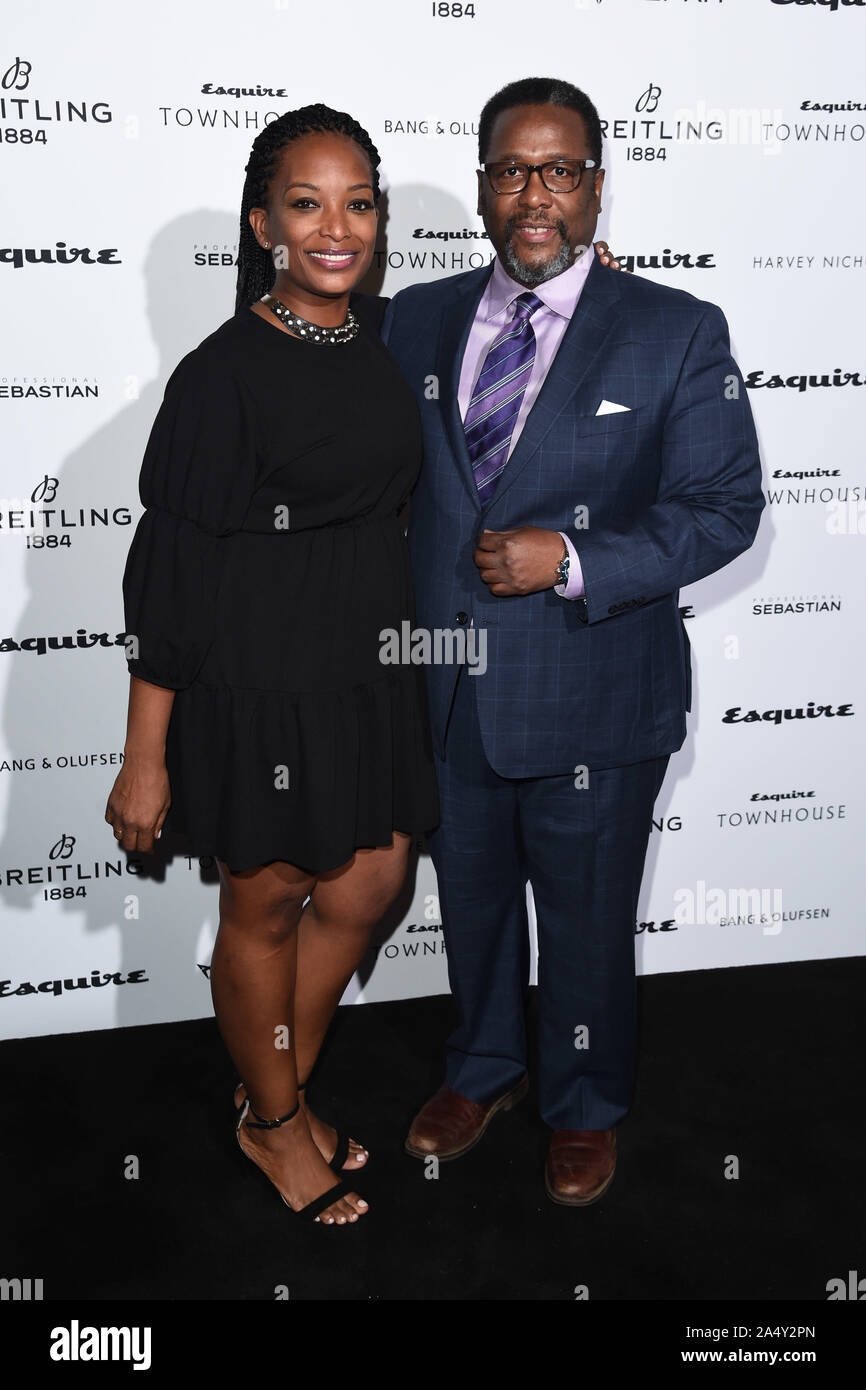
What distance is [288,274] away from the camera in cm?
201

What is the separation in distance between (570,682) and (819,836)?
142cm

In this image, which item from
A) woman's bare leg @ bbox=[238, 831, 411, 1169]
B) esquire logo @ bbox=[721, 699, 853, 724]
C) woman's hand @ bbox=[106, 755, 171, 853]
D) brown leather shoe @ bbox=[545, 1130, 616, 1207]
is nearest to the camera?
woman's hand @ bbox=[106, 755, 171, 853]

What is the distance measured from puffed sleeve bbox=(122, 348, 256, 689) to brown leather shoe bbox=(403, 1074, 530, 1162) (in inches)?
47.6

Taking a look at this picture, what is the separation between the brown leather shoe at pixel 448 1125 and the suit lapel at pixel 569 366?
1327 mm

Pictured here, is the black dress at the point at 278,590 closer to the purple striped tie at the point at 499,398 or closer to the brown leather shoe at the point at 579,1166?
the purple striped tie at the point at 499,398

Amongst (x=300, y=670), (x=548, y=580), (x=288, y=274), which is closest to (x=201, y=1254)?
(x=300, y=670)

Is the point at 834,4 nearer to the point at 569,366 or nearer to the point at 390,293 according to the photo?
the point at 390,293

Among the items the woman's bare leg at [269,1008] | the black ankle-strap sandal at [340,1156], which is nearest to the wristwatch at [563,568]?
the woman's bare leg at [269,1008]

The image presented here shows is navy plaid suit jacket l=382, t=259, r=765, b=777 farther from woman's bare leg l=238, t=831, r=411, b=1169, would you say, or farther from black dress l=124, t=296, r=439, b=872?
woman's bare leg l=238, t=831, r=411, b=1169

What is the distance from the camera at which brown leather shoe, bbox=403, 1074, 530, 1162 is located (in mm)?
2590

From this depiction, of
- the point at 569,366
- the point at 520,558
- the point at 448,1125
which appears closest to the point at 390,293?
the point at 569,366

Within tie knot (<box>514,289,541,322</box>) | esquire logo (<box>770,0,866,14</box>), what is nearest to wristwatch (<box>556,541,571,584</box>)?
tie knot (<box>514,289,541,322</box>)

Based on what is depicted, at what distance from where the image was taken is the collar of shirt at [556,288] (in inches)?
86.7
